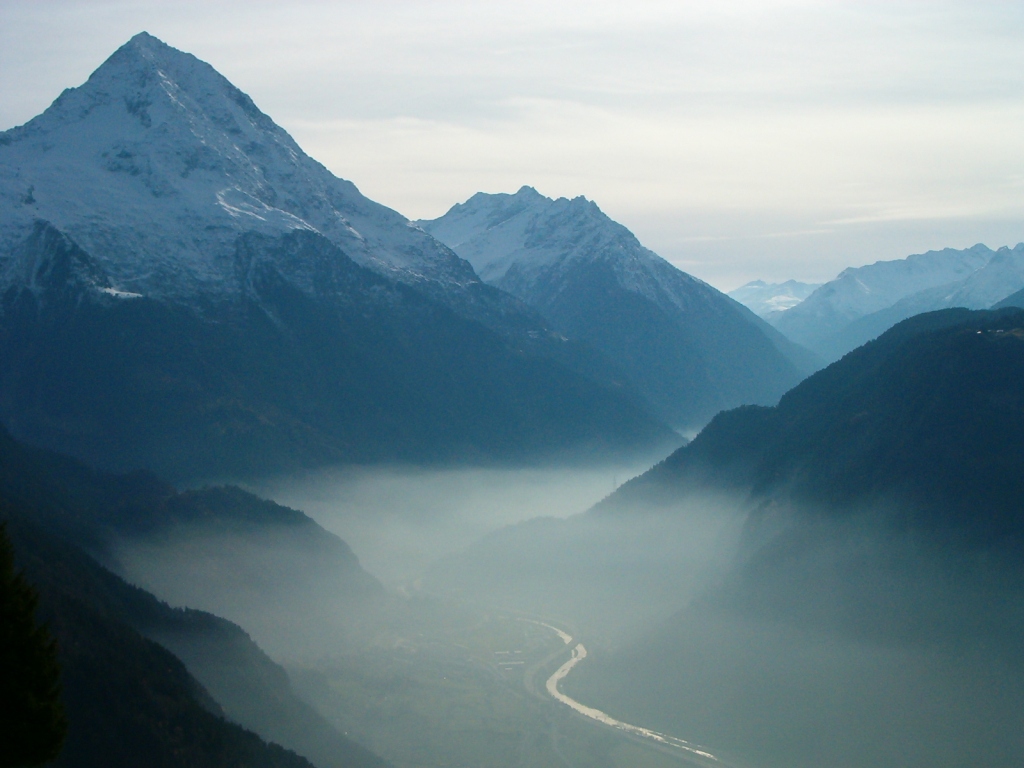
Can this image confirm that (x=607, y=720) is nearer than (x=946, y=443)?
Yes

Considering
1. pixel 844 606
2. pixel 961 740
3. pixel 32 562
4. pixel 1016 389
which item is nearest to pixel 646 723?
pixel 844 606

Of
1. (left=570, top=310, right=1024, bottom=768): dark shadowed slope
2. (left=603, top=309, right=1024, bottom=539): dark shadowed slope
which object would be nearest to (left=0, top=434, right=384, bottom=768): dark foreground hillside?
(left=570, top=310, right=1024, bottom=768): dark shadowed slope

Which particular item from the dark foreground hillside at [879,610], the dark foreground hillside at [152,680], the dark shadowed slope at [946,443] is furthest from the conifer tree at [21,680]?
the dark shadowed slope at [946,443]

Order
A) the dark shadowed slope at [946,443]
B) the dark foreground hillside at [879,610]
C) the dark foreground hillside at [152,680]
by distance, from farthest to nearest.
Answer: the dark shadowed slope at [946,443] < the dark foreground hillside at [879,610] < the dark foreground hillside at [152,680]

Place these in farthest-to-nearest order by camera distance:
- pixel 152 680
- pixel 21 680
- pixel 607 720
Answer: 1. pixel 607 720
2. pixel 152 680
3. pixel 21 680

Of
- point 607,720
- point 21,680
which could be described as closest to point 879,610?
point 607,720

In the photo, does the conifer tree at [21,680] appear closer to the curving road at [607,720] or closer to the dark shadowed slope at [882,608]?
the dark shadowed slope at [882,608]

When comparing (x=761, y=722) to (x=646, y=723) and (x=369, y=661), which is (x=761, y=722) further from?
(x=369, y=661)

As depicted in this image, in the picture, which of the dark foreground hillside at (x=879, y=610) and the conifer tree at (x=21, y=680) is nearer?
the conifer tree at (x=21, y=680)

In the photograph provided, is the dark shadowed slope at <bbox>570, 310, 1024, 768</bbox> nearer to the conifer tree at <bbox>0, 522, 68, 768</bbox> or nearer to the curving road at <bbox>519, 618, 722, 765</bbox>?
the curving road at <bbox>519, 618, 722, 765</bbox>

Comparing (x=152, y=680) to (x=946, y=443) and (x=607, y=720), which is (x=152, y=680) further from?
(x=946, y=443)
